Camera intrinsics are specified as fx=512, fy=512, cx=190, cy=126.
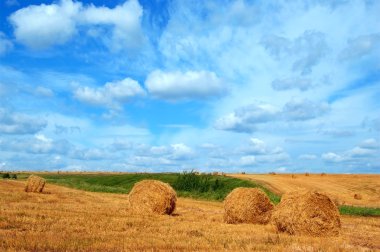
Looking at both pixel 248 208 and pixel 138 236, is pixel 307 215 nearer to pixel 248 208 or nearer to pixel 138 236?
pixel 248 208

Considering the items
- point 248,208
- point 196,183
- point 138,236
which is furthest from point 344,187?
point 138,236

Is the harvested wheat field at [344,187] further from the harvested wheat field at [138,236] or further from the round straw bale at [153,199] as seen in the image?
the harvested wheat field at [138,236]

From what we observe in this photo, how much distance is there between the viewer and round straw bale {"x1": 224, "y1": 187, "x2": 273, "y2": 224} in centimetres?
2150

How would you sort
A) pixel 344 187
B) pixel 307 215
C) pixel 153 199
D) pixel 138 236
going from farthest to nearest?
→ pixel 344 187 → pixel 153 199 → pixel 307 215 → pixel 138 236

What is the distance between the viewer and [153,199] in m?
25.3

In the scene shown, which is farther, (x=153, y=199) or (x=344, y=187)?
(x=344, y=187)

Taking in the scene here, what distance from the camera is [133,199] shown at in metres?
25.6

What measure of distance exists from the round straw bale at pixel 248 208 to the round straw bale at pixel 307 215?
2780mm

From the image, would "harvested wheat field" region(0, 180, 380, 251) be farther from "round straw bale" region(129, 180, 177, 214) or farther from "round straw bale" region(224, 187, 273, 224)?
"round straw bale" region(129, 180, 177, 214)

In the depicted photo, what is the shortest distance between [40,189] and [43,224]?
20.4m

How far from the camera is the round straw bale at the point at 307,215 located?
17.9m

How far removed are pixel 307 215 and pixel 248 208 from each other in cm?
395

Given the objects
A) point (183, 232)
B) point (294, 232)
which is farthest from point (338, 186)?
point (183, 232)

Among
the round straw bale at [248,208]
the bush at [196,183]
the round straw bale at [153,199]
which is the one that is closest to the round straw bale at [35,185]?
the round straw bale at [153,199]
